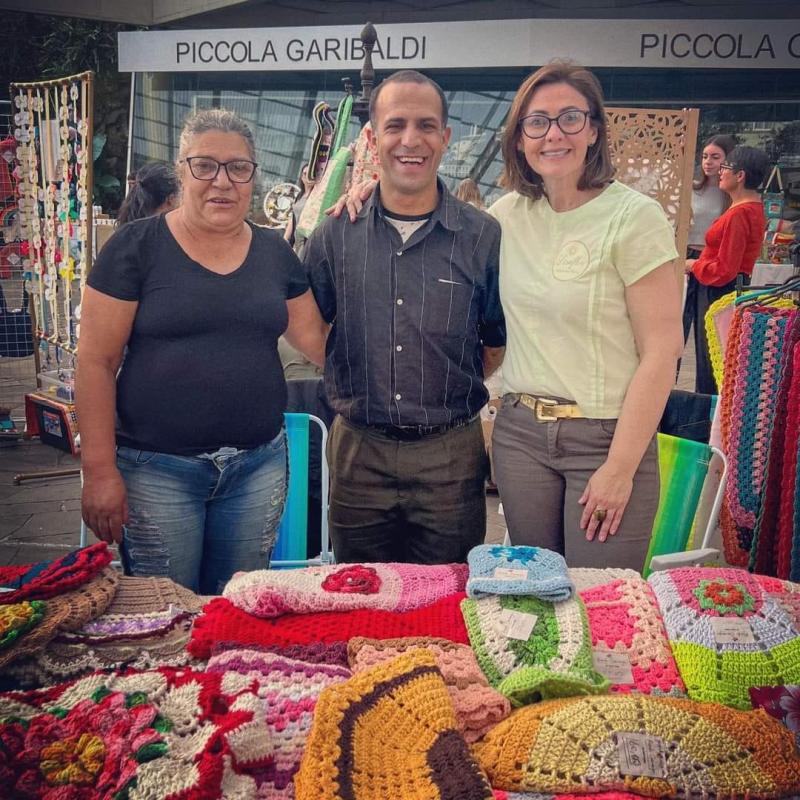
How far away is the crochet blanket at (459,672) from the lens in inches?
47.6

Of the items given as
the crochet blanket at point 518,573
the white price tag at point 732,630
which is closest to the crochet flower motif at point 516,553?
the crochet blanket at point 518,573

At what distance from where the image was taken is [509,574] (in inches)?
57.6

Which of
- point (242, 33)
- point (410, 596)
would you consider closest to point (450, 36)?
point (242, 33)

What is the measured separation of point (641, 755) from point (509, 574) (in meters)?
0.41

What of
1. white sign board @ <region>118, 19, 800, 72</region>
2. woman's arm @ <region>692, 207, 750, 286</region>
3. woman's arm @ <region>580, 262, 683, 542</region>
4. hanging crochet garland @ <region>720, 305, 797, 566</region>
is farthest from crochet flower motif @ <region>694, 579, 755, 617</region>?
white sign board @ <region>118, 19, 800, 72</region>

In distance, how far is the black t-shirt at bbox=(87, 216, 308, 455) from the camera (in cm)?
190

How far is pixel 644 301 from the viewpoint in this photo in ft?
6.04

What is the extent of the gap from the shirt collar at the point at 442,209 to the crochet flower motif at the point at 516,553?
3.13 feet

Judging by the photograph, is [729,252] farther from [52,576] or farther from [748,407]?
[52,576]

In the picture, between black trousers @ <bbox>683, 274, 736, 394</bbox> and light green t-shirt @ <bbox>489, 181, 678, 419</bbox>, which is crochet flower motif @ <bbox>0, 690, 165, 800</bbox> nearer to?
light green t-shirt @ <bbox>489, 181, 678, 419</bbox>

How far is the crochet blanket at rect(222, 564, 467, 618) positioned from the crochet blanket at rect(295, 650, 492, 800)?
262 mm

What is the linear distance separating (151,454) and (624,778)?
1.34 metres

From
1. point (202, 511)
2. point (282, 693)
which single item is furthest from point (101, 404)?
point (282, 693)

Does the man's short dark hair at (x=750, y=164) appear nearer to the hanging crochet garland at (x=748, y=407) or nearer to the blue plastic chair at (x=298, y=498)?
the hanging crochet garland at (x=748, y=407)
